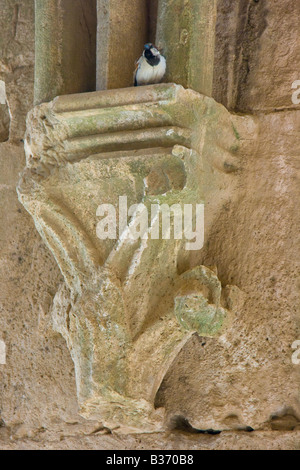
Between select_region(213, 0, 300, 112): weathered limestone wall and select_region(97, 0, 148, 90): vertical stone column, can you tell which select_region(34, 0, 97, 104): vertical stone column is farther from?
select_region(213, 0, 300, 112): weathered limestone wall

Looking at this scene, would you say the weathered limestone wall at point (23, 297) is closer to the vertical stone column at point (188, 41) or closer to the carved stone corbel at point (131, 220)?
the carved stone corbel at point (131, 220)

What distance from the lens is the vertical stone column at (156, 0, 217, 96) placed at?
7.07 ft

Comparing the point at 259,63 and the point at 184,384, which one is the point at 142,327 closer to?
the point at 184,384

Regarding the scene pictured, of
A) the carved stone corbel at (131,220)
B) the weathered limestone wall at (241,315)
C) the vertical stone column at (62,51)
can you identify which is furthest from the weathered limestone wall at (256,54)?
the vertical stone column at (62,51)

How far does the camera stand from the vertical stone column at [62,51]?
7.68ft

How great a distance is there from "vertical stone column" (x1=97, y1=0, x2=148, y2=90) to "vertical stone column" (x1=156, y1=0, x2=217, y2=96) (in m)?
0.14

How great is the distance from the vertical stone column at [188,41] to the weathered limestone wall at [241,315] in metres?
0.25

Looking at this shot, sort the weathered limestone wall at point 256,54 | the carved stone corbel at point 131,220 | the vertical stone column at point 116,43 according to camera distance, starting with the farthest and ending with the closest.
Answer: the weathered limestone wall at point 256,54
the vertical stone column at point 116,43
the carved stone corbel at point 131,220

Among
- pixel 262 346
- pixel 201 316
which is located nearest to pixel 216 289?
pixel 201 316

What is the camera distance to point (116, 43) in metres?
2.27

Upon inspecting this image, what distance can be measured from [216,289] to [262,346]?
0.27 metres

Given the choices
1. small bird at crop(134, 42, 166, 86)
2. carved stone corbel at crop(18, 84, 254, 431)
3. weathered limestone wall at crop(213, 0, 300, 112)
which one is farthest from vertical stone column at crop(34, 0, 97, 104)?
weathered limestone wall at crop(213, 0, 300, 112)

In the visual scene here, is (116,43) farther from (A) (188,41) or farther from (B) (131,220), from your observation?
(B) (131,220)

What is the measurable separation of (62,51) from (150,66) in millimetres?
411
